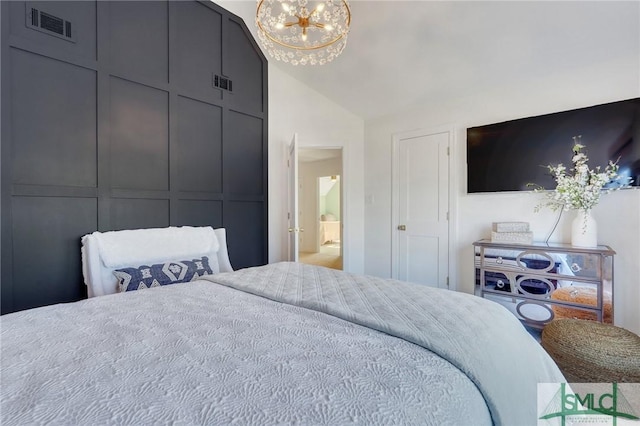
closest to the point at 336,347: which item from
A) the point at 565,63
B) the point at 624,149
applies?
the point at 624,149

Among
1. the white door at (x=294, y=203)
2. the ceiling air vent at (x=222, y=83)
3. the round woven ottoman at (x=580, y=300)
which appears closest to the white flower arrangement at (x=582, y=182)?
the round woven ottoman at (x=580, y=300)

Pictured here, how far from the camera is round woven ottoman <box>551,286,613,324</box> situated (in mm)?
2314

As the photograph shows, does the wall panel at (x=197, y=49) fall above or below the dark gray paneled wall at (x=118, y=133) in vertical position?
above

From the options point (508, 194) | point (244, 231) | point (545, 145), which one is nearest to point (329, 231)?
point (244, 231)

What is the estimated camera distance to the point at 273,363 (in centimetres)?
81

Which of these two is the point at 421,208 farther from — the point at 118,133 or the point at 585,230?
the point at 118,133

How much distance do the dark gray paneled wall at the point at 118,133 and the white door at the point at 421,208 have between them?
6.18 feet

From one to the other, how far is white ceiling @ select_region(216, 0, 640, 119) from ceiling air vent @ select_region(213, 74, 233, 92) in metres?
0.79

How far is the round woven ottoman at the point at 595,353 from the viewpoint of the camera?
165 cm

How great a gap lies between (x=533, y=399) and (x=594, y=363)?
1.17 metres

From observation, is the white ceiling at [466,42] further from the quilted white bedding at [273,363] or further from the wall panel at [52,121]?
the quilted white bedding at [273,363]

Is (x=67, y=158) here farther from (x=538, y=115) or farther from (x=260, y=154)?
(x=538, y=115)

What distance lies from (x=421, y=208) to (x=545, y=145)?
4.63ft

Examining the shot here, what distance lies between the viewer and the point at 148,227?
2.66 m
